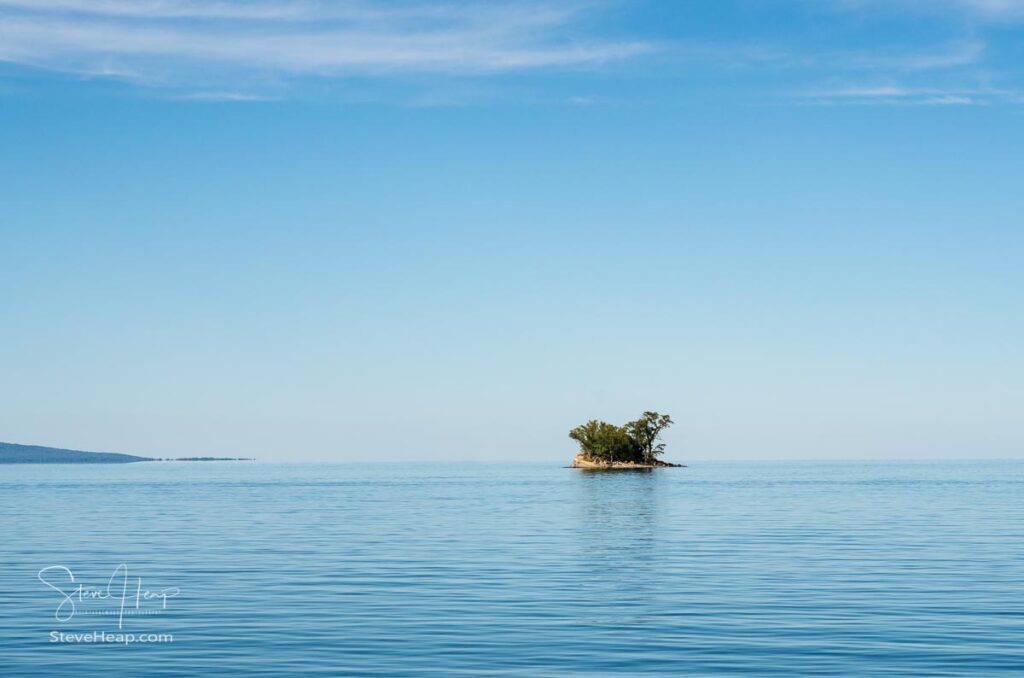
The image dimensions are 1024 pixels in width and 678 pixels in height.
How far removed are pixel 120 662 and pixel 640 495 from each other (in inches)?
4338

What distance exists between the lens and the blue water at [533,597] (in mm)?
27125

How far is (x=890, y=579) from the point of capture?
42.4 metres

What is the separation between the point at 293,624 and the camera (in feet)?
106

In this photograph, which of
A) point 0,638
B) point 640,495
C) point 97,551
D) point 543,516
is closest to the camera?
point 0,638

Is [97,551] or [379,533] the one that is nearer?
[97,551]

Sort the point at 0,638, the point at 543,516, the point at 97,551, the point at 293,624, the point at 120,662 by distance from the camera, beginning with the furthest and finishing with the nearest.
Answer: the point at 543,516 < the point at 97,551 < the point at 293,624 < the point at 0,638 < the point at 120,662

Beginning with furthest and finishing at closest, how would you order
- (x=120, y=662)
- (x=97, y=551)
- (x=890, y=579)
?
(x=97, y=551)
(x=890, y=579)
(x=120, y=662)

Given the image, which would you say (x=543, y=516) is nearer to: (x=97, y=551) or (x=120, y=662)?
(x=97, y=551)

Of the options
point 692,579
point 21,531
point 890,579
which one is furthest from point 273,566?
point 21,531

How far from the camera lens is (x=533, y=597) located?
38.0 metres

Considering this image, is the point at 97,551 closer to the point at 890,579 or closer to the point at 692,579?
the point at 692,579

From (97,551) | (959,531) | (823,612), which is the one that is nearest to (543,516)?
(959,531)

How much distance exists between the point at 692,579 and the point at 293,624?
1687 centimetres

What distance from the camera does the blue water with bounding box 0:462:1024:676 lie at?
27.1 m
